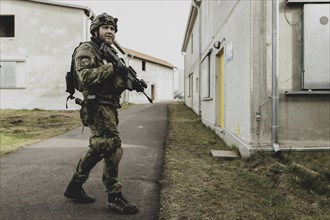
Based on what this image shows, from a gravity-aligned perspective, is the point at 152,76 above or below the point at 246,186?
above

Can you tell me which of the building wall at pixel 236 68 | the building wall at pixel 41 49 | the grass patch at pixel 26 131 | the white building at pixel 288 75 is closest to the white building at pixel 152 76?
the building wall at pixel 41 49

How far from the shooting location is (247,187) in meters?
3.98

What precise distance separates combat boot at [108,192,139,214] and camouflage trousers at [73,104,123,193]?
0.06 meters

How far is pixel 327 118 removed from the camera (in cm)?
505

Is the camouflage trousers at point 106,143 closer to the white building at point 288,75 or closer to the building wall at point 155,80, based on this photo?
the white building at point 288,75

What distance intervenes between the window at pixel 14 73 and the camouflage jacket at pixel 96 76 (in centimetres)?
1565

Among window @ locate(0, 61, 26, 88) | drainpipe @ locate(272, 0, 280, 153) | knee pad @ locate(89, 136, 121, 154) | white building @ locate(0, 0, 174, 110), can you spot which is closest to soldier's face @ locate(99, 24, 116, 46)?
knee pad @ locate(89, 136, 121, 154)

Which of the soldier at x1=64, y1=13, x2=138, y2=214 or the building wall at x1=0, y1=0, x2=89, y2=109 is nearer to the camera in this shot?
the soldier at x1=64, y1=13, x2=138, y2=214

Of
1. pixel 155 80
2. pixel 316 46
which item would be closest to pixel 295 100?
pixel 316 46

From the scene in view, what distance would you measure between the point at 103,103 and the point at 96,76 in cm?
30

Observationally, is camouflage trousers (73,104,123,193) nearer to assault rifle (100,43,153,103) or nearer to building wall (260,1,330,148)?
assault rifle (100,43,153,103)

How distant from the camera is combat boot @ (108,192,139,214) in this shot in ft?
10.0

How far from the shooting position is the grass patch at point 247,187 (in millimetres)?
3145

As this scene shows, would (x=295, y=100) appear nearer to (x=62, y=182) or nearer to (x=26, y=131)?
(x=62, y=182)
